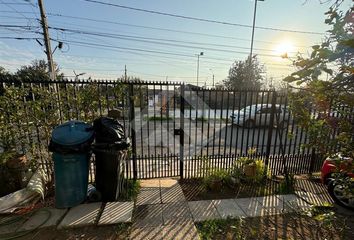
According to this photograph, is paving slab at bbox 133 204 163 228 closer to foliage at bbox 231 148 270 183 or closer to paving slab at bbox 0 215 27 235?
paving slab at bbox 0 215 27 235

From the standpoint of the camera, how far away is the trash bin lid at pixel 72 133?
3.29m

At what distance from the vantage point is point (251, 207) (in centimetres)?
364

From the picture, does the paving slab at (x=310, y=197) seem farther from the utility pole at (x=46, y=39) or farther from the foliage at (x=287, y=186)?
the utility pole at (x=46, y=39)

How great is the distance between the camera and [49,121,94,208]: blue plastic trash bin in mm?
3285

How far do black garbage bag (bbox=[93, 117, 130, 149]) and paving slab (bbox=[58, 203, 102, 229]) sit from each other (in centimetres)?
105

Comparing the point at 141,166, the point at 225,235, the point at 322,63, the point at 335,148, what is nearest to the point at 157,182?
the point at 141,166

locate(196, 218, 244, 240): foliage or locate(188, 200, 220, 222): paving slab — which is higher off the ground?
locate(196, 218, 244, 240): foliage

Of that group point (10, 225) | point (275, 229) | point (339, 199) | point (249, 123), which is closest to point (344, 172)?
point (275, 229)

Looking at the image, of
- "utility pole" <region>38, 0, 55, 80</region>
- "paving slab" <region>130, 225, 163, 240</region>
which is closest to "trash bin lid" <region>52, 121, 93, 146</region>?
"paving slab" <region>130, 225, 163, 240</region>

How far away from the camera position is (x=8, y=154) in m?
3.63

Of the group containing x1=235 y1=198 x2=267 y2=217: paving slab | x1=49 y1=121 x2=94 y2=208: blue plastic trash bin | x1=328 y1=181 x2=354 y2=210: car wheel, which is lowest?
x1=235 y1=198 x2=267 y2=217: paving slab

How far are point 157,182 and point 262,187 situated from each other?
2365 mm

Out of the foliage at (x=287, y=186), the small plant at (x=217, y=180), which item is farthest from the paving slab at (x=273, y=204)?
the small plant at (x=217, y=180)

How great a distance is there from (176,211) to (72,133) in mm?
2221
